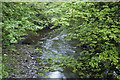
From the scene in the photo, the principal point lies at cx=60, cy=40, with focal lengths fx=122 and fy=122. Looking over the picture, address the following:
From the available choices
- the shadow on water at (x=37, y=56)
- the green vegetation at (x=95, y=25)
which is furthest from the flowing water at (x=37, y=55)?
the green vegetation at (x=95, y=25)

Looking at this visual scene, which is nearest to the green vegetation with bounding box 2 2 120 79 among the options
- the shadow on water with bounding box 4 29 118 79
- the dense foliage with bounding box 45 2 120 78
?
the dense foliage with bounding box 45 2 120 78

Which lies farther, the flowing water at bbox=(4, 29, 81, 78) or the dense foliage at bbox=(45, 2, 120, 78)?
the flowing water at bbox=(4, 29, 81, 78)

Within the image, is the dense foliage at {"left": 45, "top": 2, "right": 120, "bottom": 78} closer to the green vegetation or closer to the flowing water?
the green vegetation

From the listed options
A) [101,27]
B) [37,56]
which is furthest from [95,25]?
[37,56]

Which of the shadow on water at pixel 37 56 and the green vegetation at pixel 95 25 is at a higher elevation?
the green vegetation at pixel 95 25

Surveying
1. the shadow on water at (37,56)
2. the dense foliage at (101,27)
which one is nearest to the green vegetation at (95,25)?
the dense foliage at (101,27)

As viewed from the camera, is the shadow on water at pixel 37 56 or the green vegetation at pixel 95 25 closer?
the green vegetation at pixel 95 25

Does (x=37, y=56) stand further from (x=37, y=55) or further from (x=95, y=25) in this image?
(x=95, y=25)

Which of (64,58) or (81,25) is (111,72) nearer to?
(81,25)

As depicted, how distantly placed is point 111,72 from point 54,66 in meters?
1.39

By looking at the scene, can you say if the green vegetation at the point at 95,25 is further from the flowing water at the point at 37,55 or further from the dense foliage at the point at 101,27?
the flowing water at the point at 37,55

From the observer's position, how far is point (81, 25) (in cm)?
246

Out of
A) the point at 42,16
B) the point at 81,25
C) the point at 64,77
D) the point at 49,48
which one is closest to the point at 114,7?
the point at 81,25

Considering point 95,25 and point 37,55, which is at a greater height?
point 95,25
